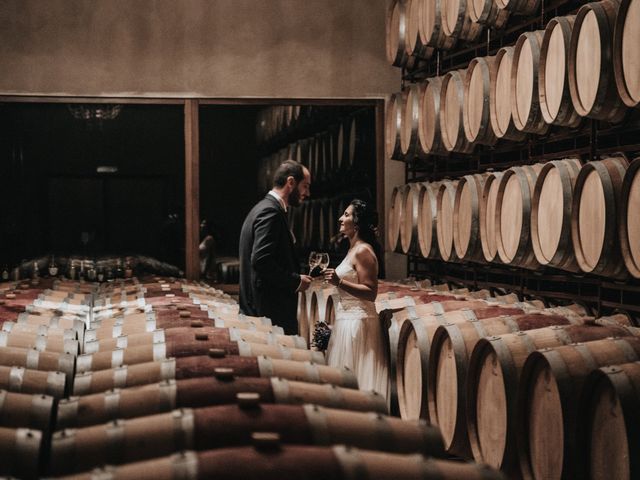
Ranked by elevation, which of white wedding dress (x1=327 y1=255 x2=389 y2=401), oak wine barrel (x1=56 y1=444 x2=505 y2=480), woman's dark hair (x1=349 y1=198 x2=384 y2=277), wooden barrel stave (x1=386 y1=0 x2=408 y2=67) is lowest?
white wedding dress (x1=327 y1=255 x2=389 y2=401)

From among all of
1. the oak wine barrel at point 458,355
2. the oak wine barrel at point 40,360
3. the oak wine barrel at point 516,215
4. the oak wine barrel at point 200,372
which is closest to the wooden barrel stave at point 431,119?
the oak wine barrel at point 516,215

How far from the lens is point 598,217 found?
15.0 ft

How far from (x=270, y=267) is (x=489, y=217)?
1.63 meters

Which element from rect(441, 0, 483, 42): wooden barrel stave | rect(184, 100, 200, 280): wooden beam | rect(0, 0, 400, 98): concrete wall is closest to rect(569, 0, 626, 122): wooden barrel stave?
rect(441, 0, 483, 42): wooden barrel stave

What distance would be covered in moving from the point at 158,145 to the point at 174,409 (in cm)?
655

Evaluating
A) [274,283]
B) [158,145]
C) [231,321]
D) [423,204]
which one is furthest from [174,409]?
[158,145]

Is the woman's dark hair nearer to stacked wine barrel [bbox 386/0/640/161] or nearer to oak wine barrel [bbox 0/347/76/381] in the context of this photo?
stacked wine barrel [bbox 386/0/640/161]

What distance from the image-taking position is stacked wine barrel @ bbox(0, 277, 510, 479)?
6.79 feet

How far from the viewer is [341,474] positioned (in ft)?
6.56

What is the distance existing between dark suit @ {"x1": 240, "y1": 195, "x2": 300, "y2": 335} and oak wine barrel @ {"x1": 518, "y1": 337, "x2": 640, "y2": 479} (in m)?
1.90

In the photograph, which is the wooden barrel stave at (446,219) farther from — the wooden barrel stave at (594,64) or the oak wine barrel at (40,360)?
the oak wine barrel at (40,360)

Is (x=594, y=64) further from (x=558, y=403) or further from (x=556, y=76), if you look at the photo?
(x=558, y=403)

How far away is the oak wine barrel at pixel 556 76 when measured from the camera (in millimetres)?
4902

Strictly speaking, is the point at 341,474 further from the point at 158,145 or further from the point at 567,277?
the point at 158,145
